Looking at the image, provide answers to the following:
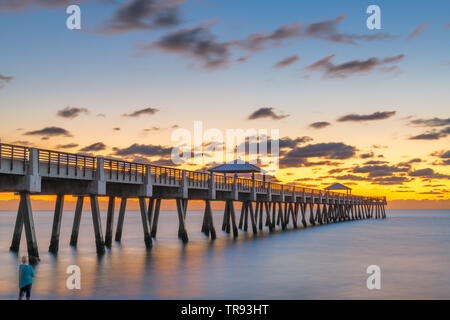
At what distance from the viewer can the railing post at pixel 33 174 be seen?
24953mm

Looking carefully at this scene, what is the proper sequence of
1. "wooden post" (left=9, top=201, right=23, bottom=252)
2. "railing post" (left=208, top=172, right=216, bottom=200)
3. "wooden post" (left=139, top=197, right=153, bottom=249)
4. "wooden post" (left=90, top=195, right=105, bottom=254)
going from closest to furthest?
1. "wooden post" (left=9, top=201, right=23, bottom=252)
2. "wooden post" (left=90, top=195, right=105, bottom=254)
3. "wooden post" (left=139, top=197, right=153, bottom=249)
4. "railing post" (left=208, top=172, right=216, bottom=200)

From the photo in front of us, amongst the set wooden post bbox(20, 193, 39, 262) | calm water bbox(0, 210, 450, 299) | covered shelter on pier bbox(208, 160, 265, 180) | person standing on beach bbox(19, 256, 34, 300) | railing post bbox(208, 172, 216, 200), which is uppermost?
covered shelter on pier bbox(208, 160, 265, 180)

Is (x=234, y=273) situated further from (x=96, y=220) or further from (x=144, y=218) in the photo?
(x=144, y=218)

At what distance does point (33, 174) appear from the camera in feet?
82.4

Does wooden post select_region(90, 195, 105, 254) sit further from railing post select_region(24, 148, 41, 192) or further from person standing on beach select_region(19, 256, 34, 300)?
person standing on beach select_region(19, 256, 34, 300)

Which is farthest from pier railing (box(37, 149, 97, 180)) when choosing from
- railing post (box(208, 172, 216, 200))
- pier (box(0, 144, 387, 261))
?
railing post (box(208, 172, 216, 200))

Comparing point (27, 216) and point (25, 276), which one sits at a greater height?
point (27, 216)

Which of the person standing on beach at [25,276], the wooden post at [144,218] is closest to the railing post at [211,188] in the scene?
the wooden post at [144,218]

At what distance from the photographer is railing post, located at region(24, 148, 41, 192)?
81.9 ft

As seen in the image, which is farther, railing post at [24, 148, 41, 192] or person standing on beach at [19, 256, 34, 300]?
railing post at [24, 148, 41, 192]

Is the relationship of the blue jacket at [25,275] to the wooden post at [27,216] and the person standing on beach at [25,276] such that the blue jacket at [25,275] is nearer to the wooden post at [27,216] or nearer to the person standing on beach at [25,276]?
the person standing on beach at [25,276]

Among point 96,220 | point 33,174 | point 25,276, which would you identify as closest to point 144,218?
point 96,220
